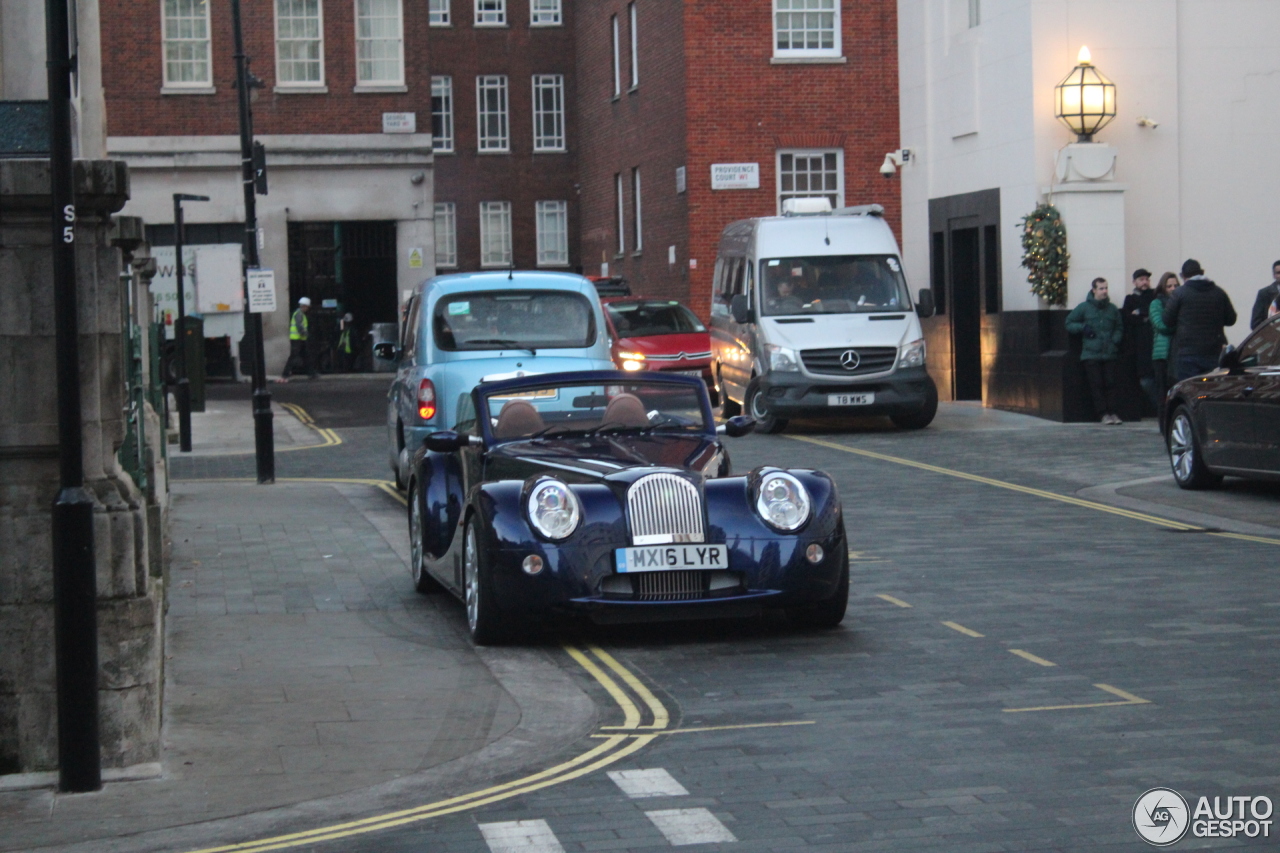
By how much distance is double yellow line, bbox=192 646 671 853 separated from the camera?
558 centimetres

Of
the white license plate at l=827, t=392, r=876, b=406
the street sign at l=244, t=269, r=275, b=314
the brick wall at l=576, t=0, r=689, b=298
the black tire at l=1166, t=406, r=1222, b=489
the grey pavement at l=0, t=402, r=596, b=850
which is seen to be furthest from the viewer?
the brick wall at l=576, t=0, r=689, b=298

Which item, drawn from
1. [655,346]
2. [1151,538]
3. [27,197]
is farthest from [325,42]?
[27,197]

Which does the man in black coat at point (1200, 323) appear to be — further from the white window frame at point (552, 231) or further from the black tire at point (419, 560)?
the white window frame at point (552, 231)

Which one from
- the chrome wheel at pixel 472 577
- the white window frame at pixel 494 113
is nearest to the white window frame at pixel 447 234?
the white window frame at pixel 494 113

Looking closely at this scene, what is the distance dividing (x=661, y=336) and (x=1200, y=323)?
861 centimetres

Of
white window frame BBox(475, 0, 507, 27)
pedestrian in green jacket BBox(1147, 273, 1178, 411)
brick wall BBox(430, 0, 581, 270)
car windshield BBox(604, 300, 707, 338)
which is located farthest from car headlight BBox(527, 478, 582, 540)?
white window frame BBox(475, 0, 507, 27)

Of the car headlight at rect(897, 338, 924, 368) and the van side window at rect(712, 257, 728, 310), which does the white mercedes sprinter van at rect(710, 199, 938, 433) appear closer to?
the car headlight at rect(897, 338, 924, 368)

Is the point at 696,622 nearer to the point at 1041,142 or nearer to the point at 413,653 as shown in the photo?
the point at 413,653

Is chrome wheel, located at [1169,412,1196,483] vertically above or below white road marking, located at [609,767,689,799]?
above

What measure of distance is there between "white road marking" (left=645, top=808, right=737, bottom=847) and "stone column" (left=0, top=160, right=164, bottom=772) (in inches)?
78.8

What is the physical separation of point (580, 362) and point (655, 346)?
33.8ft

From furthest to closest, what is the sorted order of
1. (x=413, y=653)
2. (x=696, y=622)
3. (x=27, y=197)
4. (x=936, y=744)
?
(x=696, y=622) < (x=413, y=653) < (x=936, y=744) < (x=27, y=197)

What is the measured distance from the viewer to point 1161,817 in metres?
5.47

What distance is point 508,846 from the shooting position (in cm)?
540
